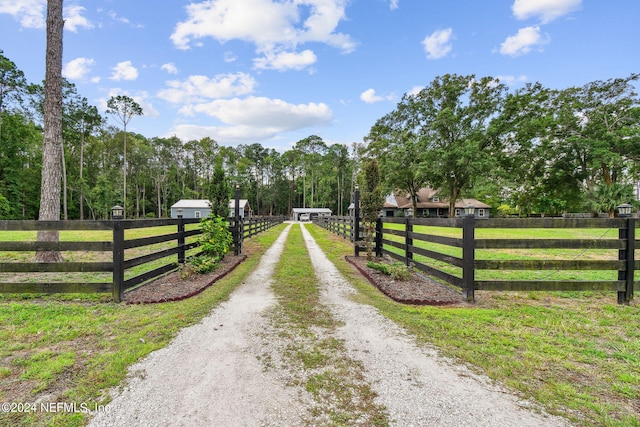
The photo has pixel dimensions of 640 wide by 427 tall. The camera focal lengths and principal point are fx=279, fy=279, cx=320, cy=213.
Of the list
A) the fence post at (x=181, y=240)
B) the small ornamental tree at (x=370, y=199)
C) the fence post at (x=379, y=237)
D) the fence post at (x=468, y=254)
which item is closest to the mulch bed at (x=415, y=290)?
the fence post at (x=468, y=254)

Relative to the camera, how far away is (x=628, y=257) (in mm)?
4445

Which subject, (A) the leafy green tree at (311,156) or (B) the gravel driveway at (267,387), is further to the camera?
(A) the leafy green tree at (311,156)

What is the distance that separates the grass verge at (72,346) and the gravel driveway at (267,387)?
20cm

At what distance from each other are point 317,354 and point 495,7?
42.8 feet

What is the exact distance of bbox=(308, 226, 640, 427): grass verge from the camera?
6.91 feet

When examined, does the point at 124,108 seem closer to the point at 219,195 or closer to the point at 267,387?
the point at 219,195

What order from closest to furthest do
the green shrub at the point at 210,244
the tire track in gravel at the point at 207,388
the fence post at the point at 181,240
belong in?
the tire track in gravel at the point at 207,388 → the green shrub at the point at 210,244 → the fence post at the point at 181,240

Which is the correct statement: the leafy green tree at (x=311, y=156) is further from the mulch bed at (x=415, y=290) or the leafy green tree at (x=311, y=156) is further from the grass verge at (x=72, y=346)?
the grass verge at (x=72, y=346)

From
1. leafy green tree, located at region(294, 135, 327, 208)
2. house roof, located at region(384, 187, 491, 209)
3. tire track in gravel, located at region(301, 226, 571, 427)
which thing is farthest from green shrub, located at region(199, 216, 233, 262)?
leafy green tree, located at region(294, 135, 327, 208)

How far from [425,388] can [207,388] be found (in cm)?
174

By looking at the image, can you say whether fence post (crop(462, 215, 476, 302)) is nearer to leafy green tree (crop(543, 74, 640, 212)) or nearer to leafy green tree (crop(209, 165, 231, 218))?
leafy green tree (crop(209, 165, 231, 218))

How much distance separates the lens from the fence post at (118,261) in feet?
14.7

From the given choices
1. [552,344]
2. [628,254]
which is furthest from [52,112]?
[628,254]

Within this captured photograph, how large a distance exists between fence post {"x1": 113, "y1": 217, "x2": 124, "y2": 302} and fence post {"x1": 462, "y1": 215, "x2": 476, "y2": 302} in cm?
552
